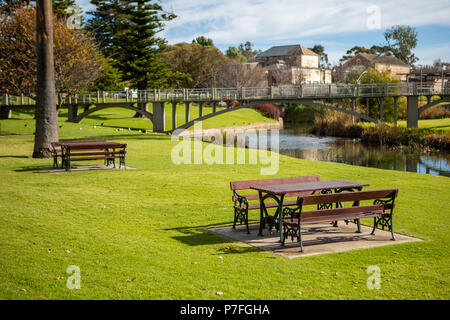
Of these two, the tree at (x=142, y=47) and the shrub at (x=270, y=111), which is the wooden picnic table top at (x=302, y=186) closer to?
the tree at (x=142, y=47)

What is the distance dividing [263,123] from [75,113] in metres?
24.6

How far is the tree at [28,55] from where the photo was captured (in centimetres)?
3844

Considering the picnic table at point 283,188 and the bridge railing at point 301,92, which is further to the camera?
the bridge railing at point 301,92

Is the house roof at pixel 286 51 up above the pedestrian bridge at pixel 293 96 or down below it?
above

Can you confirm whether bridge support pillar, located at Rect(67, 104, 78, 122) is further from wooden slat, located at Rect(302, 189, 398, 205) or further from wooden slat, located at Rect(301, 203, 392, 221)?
wooden slat, located at Rect(302, 189, 398, 205)

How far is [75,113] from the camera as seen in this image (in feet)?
161

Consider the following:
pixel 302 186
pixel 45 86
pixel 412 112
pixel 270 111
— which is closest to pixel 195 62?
pixel 270 111

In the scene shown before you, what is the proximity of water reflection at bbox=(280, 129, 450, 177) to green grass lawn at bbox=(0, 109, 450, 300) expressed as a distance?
12813mm

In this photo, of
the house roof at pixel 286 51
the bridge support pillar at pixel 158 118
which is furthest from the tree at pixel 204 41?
the bridge support pillar at pixel 158 118

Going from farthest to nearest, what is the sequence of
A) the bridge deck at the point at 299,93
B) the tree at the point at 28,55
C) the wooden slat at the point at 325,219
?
the bridge deck at the point at 299,93 < the tree at the point at 28,55 < the wooden slat at the point at 325,219

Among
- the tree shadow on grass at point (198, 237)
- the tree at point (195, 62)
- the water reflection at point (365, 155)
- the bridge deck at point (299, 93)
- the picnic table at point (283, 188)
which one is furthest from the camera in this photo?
the tree at point (195, 62)

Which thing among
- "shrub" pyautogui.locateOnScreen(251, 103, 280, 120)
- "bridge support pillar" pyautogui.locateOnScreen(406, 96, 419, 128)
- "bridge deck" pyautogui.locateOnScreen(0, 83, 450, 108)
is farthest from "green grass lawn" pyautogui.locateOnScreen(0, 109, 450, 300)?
"shrub" pyautogui.locateOnScreen(251, 103, 280, 120)

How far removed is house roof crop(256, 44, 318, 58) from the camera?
111 meters

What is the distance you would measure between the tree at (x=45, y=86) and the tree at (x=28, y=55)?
19.2 m
